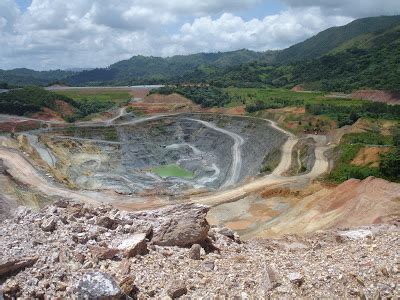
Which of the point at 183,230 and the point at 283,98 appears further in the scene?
the point at 283,98

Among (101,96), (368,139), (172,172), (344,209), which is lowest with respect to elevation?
→ (172,172)

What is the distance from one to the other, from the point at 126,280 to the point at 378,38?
201 meters

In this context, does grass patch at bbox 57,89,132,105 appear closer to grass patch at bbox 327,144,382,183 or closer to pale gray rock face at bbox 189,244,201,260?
grass patch at bbox 327,144,382,183

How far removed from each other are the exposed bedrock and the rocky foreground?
45405 mm

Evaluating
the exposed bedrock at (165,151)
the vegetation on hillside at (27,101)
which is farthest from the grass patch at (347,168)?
the vegetation on hillside at (27,101)

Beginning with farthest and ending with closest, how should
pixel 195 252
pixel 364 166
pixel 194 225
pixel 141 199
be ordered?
1. pixel 364 166
2. pixel 141 199
3. pixel 194 225
4. pixel 195 252

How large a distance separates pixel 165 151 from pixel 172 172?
44.1 feet

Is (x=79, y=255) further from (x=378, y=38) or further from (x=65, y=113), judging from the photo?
(x=378, y=38)

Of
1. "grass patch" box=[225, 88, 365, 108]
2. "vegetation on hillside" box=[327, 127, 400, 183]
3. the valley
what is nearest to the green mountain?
the valley

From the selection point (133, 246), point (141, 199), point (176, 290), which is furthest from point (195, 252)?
point (141, 199)

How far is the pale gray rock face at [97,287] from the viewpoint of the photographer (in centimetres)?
1301

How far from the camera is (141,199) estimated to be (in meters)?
50.6

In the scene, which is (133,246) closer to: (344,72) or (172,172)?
(172,172)

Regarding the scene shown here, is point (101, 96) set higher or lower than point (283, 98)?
higher
